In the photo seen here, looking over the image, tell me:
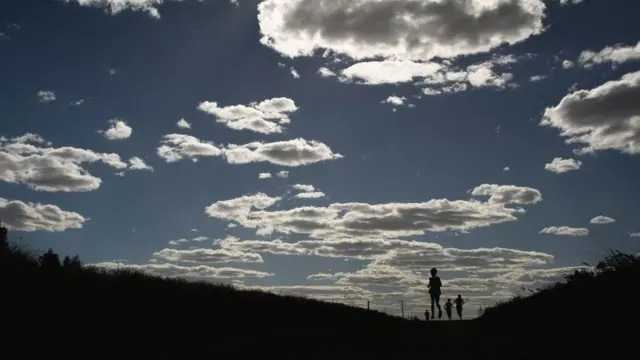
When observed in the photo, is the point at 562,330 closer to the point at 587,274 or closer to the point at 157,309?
the point at 587,274

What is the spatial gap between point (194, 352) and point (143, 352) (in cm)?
71

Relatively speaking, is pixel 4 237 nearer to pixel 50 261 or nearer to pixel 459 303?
pixel 50 261

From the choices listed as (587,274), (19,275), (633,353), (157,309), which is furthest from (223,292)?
(633,353)

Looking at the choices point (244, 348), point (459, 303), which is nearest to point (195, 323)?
point (244, 348)

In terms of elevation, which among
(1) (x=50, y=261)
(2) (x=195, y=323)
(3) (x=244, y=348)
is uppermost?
(1) (x=50, y=261)

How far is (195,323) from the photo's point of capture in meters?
16.4

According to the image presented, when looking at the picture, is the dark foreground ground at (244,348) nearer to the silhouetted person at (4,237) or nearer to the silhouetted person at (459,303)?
the silhouetted person at (4,237)

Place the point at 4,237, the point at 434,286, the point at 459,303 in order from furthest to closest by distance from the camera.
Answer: the point at 459,303 < the point at 434,286 < the point at 4,237

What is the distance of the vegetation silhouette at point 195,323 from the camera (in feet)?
29.1

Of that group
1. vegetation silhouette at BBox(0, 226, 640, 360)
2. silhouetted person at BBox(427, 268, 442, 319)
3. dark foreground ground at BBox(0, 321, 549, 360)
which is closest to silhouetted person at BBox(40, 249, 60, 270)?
vegetation silhouette at BBox(0, 226, 640, 360)

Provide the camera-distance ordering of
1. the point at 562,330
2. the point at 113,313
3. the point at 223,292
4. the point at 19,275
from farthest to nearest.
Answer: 1. the point at 223,292
2. the point at 113,313
3. the point at 19,275
4. the point at 562,330

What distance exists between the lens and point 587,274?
14141 mm

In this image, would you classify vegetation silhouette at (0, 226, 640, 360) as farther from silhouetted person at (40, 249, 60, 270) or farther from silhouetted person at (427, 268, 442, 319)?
silhouetted person at (427, 268, 442, 319)

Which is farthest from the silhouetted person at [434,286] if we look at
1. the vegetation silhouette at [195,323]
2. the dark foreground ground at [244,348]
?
the dark foreground ground at [244,348]
